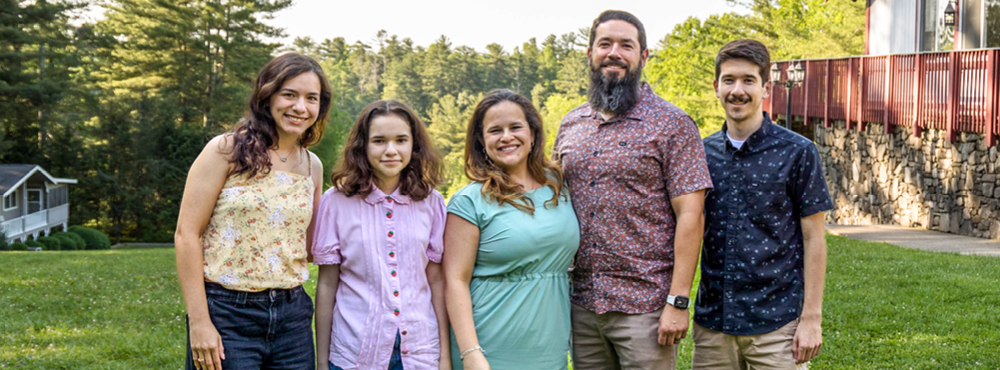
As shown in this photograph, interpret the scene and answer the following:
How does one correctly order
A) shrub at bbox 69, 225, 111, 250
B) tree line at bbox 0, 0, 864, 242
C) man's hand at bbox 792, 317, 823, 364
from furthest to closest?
tree line at bbox 0, 0, 864, 242
shrub at bbox 69, 225, 111, 250
man's hand at bbox 792, 317, 823, 364

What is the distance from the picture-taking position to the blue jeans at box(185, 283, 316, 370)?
2943 millimetres

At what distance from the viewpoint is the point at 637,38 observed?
340cm

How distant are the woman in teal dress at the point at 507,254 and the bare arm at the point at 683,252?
42 centimetres

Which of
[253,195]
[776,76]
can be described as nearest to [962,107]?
[776,76]

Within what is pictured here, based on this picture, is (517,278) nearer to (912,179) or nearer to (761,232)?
(761,232)

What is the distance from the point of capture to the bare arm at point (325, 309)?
3.15 m

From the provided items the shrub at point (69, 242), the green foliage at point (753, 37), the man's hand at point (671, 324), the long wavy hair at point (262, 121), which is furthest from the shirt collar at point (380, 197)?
the shrub at point (69, 242)

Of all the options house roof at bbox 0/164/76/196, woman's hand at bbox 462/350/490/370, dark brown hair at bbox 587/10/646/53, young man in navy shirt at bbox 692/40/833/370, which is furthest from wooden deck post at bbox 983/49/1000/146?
house roof at bbox 0/164/76/196

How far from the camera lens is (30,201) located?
112 ft

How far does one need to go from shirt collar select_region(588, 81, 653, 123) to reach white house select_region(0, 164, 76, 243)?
106ft

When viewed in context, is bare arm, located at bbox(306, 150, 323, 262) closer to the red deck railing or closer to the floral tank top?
the floral tank top

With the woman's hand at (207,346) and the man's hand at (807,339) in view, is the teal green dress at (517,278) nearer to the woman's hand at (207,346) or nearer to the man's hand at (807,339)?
the woman's hand at (207,346)

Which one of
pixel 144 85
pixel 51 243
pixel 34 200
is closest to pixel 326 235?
pixel 51 243

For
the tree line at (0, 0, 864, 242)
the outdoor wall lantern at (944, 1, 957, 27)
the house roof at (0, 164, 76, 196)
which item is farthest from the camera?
the tree line at (0, 0, 864, 242)
